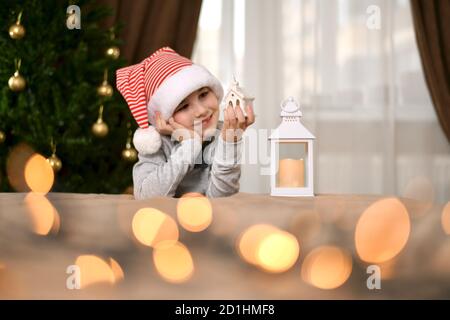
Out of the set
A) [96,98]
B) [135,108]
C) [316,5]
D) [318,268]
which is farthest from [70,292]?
[316,5]

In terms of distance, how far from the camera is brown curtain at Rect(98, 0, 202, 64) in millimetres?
2975

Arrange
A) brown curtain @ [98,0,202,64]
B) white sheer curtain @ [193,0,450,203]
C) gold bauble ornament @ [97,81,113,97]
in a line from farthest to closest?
white sheer curtain @ [193,0,450,203] < brown curtain @ [98,0,202,64] < gold bauble ornament @ [97,81,113,97]

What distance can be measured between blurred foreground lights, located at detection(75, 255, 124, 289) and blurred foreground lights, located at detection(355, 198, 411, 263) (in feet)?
1.07

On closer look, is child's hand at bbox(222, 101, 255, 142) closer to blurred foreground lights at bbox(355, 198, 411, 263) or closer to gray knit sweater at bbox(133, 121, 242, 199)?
gray knit sweater at bbox(133, 121, 242, 199)

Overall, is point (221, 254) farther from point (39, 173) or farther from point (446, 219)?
point (39, 173)

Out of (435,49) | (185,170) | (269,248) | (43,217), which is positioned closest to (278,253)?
(269,248)

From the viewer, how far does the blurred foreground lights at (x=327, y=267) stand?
76 centimetres

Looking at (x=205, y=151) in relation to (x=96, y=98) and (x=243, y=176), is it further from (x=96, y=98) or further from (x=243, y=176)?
(x=243, y=176)

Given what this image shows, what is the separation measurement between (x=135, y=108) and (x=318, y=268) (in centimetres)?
73

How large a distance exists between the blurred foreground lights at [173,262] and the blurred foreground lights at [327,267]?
0.16 m

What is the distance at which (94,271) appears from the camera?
78 cm

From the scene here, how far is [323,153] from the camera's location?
319cm

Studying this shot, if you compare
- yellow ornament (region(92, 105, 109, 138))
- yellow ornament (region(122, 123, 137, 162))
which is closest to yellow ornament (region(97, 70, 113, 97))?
yellow ornament (region(92, 105, 109, 138))

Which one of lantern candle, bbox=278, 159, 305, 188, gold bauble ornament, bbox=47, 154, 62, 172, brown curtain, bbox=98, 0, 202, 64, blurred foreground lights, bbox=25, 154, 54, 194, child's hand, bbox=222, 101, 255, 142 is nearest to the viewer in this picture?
child's hand, bbox=222, 101, 255, 142
